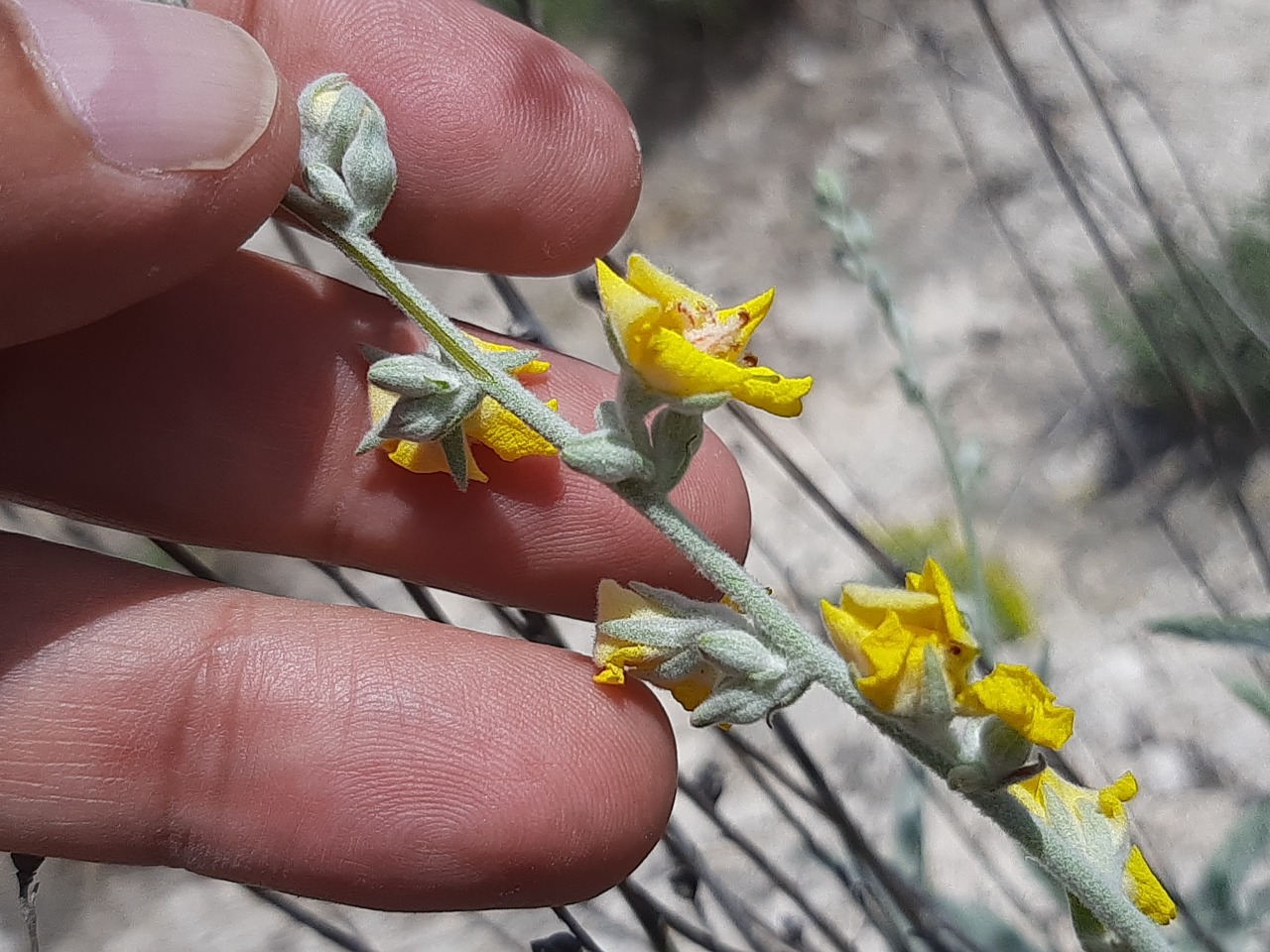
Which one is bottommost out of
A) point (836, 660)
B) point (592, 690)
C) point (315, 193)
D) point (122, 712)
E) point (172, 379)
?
point (122, 712)

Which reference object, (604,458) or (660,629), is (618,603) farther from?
(604,458)

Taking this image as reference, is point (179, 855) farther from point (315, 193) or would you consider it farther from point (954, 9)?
point (954, 9)

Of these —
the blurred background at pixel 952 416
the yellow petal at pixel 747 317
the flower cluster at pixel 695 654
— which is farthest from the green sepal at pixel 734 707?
the blurred background at pixel 952 416

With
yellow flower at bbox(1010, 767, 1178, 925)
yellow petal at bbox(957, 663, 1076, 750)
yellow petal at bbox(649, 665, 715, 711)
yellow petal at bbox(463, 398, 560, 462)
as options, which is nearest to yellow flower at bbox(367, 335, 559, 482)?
yellow petal at bbox(463, 398, 560, 462)

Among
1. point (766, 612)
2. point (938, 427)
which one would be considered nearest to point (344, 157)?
point (766, 612)

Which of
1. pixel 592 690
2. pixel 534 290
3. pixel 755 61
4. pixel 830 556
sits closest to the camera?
pixel 592 690

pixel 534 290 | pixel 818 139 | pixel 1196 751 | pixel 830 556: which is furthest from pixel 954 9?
pixel 1196 751
